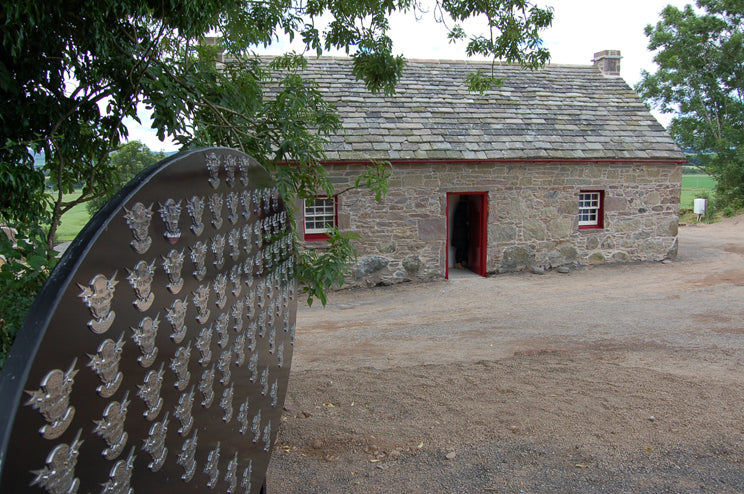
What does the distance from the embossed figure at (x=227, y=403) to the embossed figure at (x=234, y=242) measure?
0.52m

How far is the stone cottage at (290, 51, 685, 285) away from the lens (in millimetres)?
13500

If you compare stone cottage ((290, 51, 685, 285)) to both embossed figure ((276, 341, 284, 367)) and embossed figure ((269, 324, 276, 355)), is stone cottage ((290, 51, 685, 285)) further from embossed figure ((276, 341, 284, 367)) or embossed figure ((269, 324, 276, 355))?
embossed figure ((269, 324, 276, 355))

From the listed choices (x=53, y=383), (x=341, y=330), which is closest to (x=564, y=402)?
(x=341, y=330)

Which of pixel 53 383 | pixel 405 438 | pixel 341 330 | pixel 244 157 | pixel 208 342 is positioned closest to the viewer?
pixel 53 383

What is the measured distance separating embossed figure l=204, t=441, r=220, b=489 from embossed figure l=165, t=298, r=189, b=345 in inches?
20.1

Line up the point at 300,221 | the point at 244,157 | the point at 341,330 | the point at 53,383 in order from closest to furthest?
the point at 53,383
the point at 244,157
the point at 341,330
the point at 300,221

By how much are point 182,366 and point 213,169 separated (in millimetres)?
725

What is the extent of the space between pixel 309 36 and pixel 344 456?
4.60 meters

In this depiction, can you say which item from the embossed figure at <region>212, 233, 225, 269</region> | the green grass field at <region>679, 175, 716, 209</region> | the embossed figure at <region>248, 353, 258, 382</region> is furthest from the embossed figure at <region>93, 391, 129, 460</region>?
the green grass field at <region>679, 175, 716, 209</region>

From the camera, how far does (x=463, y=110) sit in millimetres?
15398

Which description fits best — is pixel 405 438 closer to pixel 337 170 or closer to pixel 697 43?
pixel 337 170

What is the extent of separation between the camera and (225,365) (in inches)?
85.8

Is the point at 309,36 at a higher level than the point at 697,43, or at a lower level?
lower

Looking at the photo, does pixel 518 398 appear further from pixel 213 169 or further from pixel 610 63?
pixel 610 63
